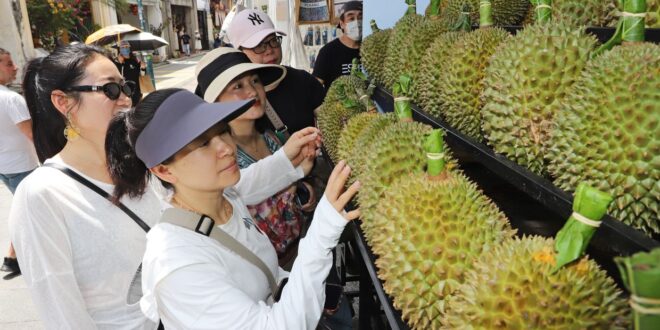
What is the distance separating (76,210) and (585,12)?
1.96 metres

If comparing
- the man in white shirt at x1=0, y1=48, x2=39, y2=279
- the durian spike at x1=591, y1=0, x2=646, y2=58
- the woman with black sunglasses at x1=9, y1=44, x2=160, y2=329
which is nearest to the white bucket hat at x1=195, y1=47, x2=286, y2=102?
the woman with black sunglasses at x1=9, y1=44, x2=160, y2=329

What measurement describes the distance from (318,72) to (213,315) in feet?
10.9

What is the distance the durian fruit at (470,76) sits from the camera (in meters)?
1.40

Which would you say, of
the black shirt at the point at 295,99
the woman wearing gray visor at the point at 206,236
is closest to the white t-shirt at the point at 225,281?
the woman wearing gray visor at the point at 206,236

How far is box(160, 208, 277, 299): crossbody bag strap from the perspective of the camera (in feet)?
4.99

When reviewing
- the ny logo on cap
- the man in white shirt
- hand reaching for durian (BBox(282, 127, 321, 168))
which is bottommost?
the man in white shirt

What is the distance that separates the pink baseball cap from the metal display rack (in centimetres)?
159

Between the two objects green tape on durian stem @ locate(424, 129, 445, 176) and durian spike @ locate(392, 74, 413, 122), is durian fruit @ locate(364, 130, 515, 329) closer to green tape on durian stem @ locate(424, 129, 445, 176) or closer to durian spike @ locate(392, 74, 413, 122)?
green tape on durian stem @ locate(424, 129, 445, 176)

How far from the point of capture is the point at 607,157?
0.90 metres

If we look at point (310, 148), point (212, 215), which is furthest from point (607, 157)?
point (310, 148)

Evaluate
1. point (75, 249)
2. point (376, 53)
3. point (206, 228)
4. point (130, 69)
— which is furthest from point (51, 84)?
point (130, 69)

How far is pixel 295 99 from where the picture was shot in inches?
138

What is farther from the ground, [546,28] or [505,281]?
[546,28]

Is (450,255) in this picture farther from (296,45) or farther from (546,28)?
(296,45)
